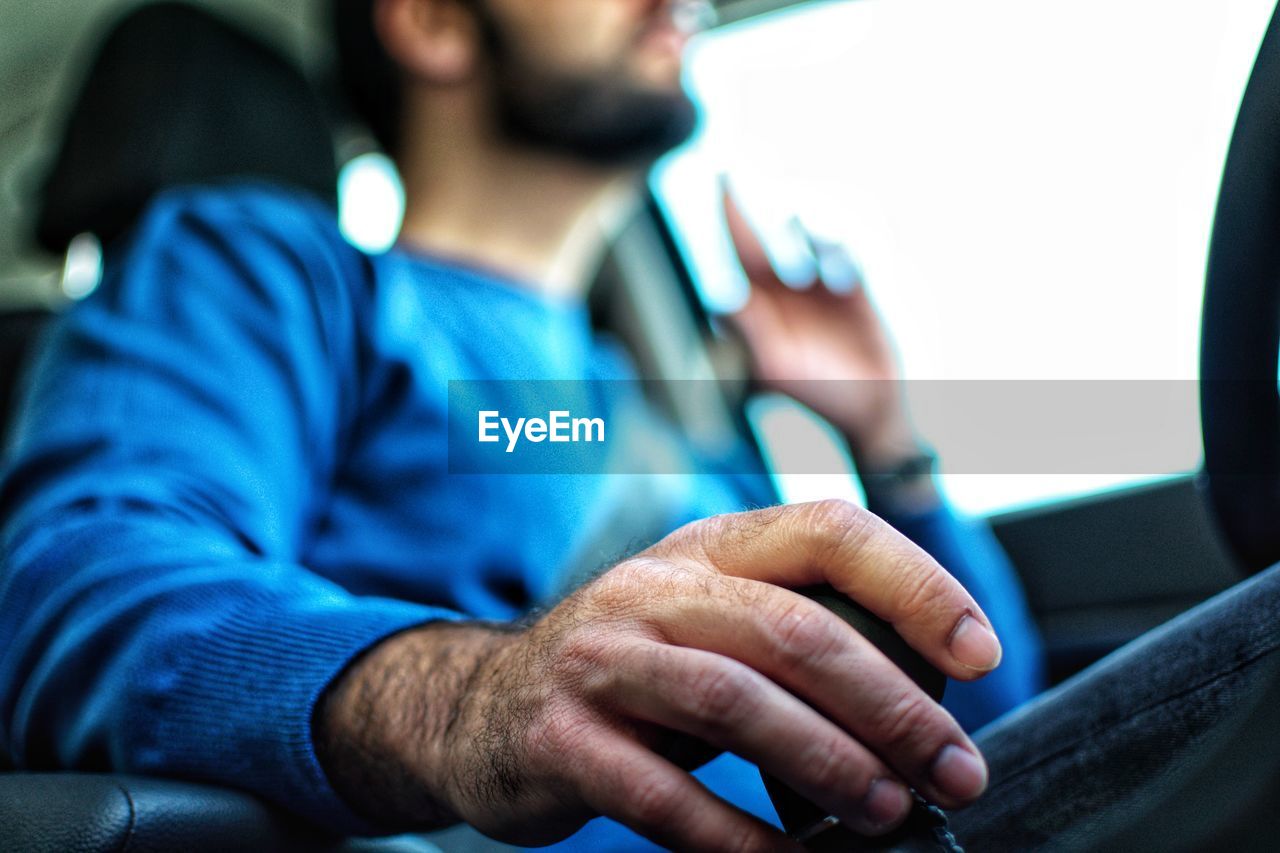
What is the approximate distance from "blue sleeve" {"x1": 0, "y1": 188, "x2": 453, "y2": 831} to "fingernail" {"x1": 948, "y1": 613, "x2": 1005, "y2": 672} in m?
0.20

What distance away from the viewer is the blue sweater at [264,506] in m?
0.40

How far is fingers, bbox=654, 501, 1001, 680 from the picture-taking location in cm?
26

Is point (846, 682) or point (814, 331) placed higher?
point (846, 682)

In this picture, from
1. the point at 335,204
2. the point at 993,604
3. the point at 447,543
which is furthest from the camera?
the point at 335,204

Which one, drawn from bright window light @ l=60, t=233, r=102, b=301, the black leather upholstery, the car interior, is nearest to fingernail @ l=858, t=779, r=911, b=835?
the car interior

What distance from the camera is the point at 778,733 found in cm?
26

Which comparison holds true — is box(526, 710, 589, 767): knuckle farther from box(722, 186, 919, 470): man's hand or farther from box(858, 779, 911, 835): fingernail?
box(722, 186, 919, 470): man's hand

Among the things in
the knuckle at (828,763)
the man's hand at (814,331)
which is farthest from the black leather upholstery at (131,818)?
the man's hand at (814,331)

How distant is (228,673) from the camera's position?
0.41 metres

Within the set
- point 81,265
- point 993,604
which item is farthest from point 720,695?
point 81,265

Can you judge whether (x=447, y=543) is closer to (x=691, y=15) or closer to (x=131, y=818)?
(x=131, y=818)

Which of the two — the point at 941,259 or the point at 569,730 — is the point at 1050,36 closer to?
the point at 941,259

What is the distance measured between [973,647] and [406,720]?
7.8 inches

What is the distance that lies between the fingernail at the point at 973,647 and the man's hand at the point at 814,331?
71 centimetres
